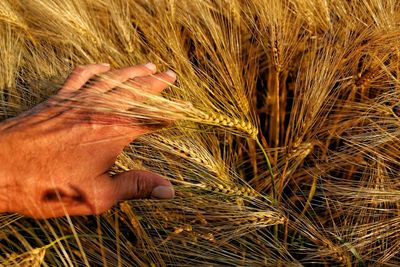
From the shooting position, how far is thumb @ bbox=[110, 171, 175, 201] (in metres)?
1.20

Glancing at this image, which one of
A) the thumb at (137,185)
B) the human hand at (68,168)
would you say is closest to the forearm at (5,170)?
the human hand at (68,168)

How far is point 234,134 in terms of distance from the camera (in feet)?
4.42

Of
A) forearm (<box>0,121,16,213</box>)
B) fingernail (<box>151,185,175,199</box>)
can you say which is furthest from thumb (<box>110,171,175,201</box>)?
forearm (<box>0,121,16,213</box>)

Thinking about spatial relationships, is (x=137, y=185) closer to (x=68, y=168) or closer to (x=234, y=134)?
(x=68, y=168)

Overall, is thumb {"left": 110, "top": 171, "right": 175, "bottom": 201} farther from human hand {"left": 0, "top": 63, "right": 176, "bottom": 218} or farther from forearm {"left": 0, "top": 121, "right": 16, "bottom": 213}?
forearm {"left": 0, "top": 121, "right": 16, "bottom": 213}

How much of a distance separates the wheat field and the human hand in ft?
0.18

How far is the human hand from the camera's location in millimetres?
1207

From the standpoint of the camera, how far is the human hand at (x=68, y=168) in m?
1.21

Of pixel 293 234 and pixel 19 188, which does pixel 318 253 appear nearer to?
pixel 293 234

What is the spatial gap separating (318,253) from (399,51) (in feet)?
1.77

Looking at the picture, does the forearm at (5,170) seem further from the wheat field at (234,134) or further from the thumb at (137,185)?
the thumb at (137,185)

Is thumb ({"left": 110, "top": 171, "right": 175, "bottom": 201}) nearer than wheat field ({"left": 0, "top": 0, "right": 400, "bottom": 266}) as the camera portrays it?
Yes

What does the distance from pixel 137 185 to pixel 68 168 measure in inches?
5.7

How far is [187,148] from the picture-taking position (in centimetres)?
135
